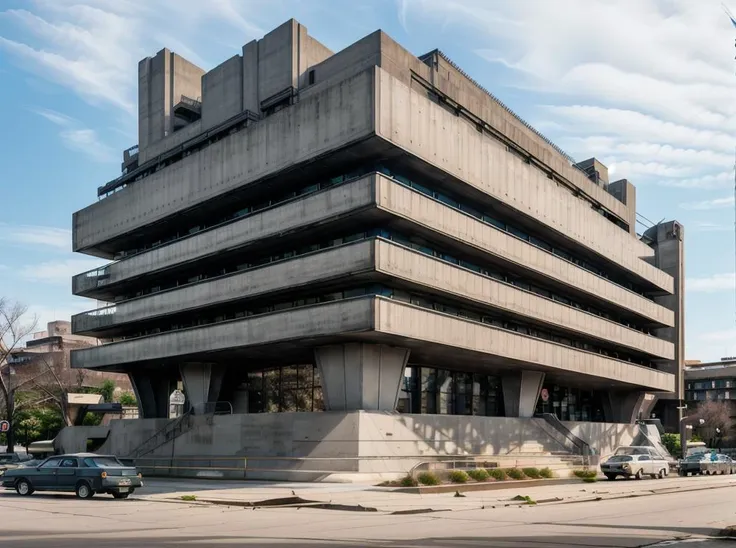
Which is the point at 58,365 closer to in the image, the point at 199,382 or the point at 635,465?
the point at 199,382

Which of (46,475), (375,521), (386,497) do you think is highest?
(375,521)

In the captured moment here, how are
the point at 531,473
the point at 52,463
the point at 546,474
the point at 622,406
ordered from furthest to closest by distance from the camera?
the point at 622,406 < the point at 546,474 < the point at 531,473 < the point at 52,463

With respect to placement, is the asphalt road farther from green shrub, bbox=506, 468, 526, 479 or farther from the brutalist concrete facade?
the brutalist concrete facade

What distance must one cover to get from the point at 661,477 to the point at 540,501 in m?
23.5

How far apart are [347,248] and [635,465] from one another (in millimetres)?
19717

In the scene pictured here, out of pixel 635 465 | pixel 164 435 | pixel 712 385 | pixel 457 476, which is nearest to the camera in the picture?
pixel 457 476

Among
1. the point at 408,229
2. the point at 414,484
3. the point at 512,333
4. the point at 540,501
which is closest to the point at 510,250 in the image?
the point at 512,333

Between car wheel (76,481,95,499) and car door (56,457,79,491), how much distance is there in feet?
0.78

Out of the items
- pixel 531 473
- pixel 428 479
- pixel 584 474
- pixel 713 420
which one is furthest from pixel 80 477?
pixel 713 420

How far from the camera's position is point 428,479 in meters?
31.5

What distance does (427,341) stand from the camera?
4281 centimetres

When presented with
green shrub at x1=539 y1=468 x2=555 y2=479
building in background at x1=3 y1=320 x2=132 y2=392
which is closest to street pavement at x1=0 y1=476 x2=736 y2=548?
green shrub at x1=539 y1=468 x2=555 y2=479

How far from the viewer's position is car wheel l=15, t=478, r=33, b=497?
2892 centimetres

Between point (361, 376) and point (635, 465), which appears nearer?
point (361, 376)
